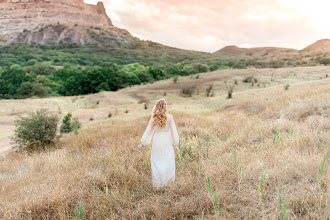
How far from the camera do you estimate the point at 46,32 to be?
576ft

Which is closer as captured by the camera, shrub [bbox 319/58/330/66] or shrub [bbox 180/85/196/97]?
shrub [bbox 180/85/196/97]

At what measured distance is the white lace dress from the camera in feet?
14.6

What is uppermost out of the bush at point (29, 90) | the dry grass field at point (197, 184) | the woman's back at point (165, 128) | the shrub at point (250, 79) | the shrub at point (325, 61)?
the shrub at point (325, 61)

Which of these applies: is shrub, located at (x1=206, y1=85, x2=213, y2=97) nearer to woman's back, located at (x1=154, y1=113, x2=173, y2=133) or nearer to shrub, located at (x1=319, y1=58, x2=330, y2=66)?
woman's back, located at (x1=154, y1=113, x2=173, y2=133)

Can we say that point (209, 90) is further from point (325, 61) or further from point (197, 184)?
point (325, 61)

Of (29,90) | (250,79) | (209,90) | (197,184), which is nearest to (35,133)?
(197,184)

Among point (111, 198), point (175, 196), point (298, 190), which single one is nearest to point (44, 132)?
point (111, 198)

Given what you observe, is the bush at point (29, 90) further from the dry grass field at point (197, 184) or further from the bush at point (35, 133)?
the dry grass field at point (197, 184)

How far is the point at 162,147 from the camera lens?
4648mm

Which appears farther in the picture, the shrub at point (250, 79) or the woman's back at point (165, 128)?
the shrub at point (250, 79)

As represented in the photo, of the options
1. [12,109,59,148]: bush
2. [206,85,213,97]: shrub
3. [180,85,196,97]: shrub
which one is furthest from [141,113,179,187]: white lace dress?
[180,85,196,97]: shrub

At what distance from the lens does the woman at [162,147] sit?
4.47 m

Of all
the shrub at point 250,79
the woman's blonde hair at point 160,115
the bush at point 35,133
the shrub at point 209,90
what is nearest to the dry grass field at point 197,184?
the woman's blonde hair at point 160,115

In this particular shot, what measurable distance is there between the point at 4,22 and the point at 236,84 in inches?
9360
